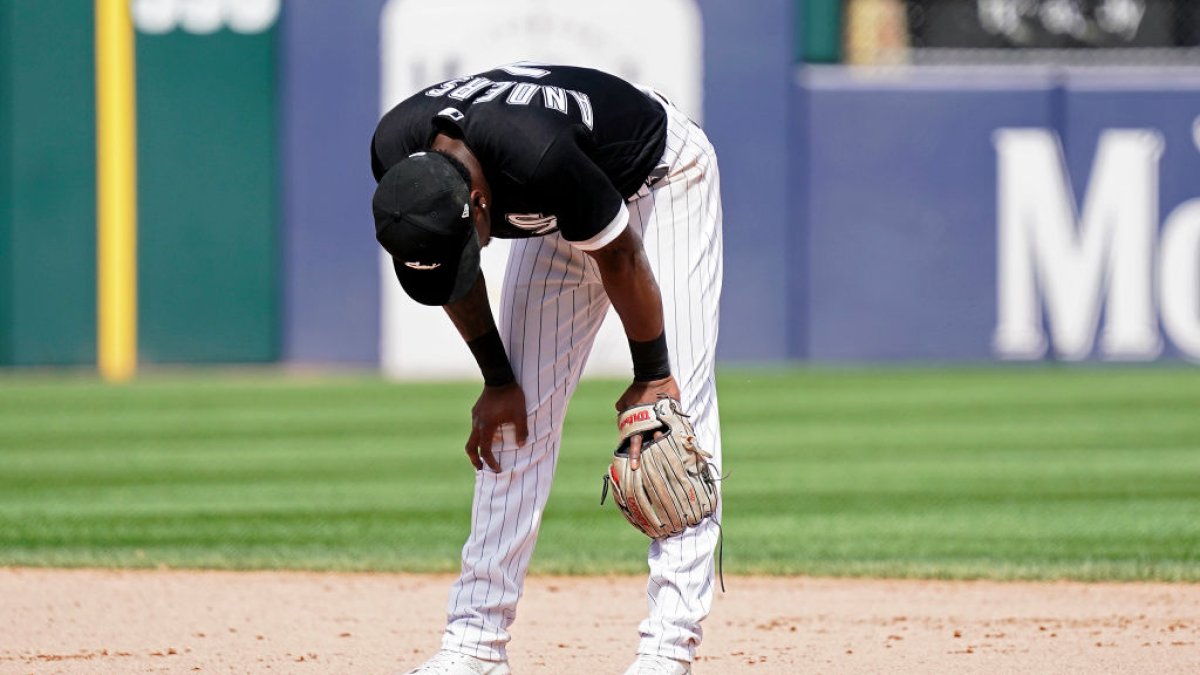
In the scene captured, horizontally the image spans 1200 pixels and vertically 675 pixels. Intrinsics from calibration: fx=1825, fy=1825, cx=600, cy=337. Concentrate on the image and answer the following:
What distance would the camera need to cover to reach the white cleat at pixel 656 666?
337 centimetres

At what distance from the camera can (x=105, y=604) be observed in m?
4.88

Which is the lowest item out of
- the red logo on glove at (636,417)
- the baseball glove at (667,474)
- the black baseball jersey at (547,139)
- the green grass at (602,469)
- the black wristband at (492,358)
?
the green grass at (602,469)

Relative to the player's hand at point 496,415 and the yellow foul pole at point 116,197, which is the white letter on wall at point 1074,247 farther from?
the player's hand at point 496,415

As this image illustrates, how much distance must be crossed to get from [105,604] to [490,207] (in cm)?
221

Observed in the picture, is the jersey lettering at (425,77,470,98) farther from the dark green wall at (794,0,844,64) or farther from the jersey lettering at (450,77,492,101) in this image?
the dark green wall at (794,0,844,64)

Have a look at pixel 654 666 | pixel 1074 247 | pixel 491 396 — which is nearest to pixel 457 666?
pixel 654 666

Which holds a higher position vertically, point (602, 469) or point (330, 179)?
point (330, 179)

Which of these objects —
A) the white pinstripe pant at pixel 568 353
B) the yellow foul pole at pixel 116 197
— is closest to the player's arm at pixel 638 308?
the white pinstripe pant at pixel 568 353

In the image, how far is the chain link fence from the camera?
12.7 m

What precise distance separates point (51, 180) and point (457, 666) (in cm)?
958

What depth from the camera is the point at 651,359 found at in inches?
133

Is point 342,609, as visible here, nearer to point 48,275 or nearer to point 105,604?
point 105,604

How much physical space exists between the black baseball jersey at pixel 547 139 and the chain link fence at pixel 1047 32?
9.70 m

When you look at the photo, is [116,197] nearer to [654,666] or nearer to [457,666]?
[457,666]
